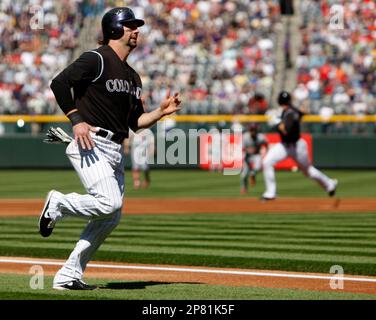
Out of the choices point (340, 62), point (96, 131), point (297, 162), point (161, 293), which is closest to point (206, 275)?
point (161, 293)

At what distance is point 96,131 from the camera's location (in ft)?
24.8

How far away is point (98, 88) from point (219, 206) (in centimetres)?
1065

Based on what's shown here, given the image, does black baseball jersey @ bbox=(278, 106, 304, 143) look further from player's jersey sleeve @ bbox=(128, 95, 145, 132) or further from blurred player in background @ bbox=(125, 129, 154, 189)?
player's jersey sleeve @ bbox=(128, 95, 145, 132)

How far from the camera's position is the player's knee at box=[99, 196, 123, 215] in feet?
24.6

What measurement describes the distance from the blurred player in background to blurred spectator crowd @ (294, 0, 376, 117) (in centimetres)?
605

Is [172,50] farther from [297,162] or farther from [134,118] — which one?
[134,118]

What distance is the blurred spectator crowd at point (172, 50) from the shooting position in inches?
1253

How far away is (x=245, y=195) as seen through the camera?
859 inches

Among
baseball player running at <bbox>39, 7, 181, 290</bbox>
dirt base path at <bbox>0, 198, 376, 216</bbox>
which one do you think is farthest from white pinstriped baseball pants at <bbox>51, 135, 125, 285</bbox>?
dirt base path at <bbox>0, 198, 376, 216</bbox>

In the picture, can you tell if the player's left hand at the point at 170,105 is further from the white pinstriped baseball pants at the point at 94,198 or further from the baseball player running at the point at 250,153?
the baseball player running at the point at 250,153

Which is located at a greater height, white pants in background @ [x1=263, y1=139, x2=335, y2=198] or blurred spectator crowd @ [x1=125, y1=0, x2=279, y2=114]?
blurred spectator crowd @ [x1=125, y1=0, x2=279, y2=114]

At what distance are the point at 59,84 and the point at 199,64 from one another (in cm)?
2488

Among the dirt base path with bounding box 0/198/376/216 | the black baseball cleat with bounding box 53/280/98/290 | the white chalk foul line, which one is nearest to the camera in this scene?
the black baseball cleat with bounding box 53/280/98/290

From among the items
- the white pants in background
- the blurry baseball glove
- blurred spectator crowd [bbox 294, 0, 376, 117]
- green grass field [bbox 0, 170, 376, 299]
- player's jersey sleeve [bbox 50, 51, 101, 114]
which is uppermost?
blurred spectator crowd [bbox 294, 0, 376, 117]
